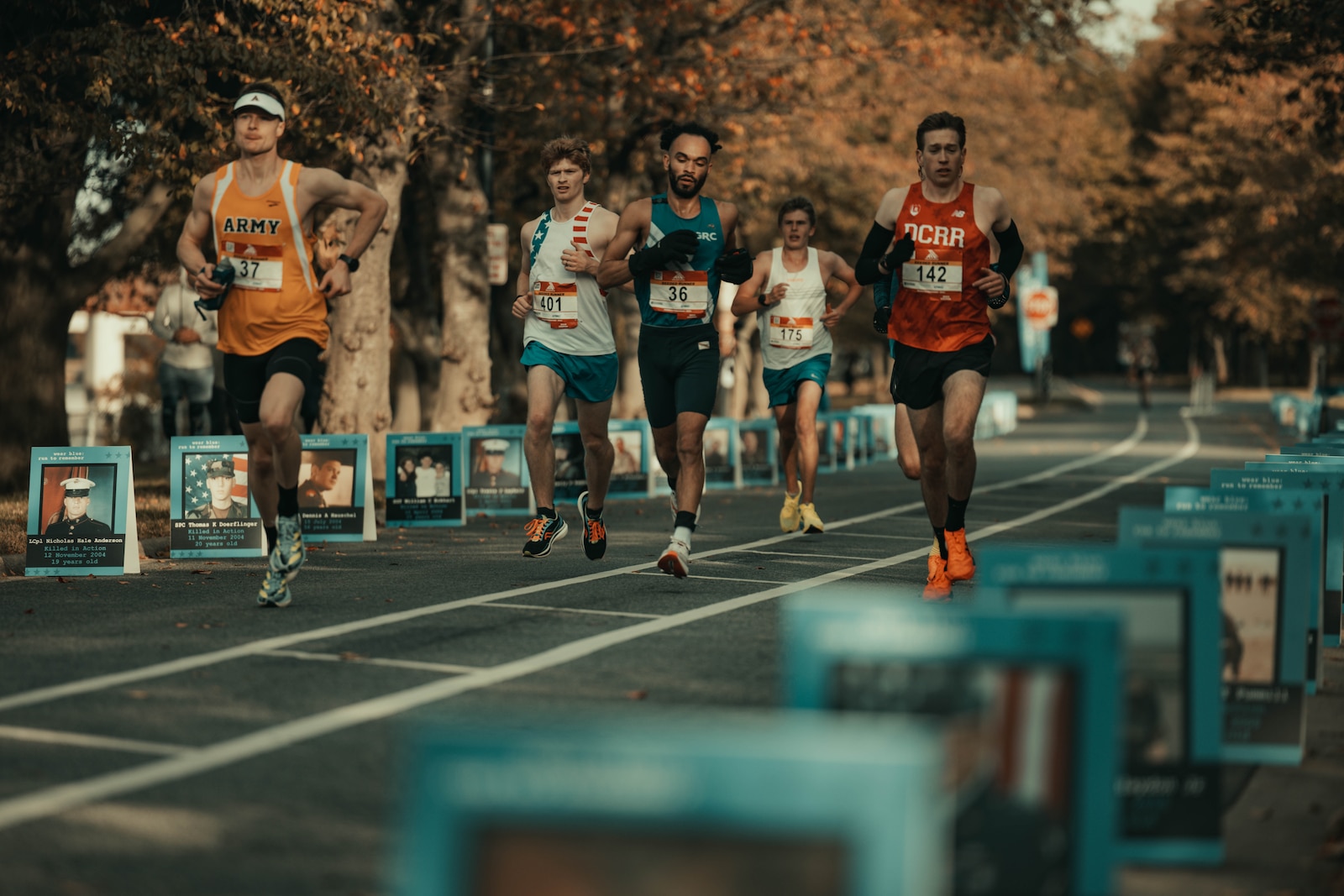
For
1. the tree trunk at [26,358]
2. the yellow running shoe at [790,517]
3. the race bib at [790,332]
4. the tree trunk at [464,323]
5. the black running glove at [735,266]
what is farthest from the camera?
the tree trunk at [464,323]

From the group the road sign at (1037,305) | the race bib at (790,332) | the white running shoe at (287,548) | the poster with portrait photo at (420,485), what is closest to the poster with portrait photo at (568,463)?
the poster with portrait photo at (420,485)

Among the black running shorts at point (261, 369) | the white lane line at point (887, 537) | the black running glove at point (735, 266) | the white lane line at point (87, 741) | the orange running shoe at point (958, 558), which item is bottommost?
the white lane line at point (87, 741)

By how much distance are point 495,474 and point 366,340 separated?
255 cm

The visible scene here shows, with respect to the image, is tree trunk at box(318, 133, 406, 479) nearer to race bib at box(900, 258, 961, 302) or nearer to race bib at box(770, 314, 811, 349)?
race bib at box(770, 314, 811, 349)

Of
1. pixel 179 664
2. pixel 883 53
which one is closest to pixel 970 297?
pixel 179 664

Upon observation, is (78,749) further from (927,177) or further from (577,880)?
(927,177)

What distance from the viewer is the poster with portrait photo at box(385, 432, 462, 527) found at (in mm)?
14555

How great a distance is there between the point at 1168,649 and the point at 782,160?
2849 centimetres

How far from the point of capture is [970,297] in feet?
29.8

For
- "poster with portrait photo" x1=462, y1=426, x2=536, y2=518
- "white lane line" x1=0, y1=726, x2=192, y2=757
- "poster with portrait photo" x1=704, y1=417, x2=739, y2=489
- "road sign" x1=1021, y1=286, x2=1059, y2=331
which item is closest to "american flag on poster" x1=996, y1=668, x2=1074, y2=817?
"white lane line" x1=0, y1=726, x2=192, y2=757

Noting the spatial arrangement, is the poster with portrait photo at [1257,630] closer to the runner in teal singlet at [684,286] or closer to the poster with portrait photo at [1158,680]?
the poster with portrait photo at [1158,680]

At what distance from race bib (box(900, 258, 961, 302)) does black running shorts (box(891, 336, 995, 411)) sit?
28 centimetres

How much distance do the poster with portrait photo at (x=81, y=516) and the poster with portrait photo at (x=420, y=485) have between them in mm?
4042

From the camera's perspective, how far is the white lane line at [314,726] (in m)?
4.79
